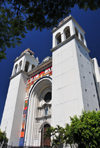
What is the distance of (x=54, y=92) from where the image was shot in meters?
14.1

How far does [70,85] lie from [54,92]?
2.27m

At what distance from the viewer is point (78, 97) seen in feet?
37.5

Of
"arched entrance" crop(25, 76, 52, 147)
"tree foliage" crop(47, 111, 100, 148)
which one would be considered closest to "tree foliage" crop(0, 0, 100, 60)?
"tree foliage" crop(47, 111, 100, 148)

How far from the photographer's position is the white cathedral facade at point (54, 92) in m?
12.2

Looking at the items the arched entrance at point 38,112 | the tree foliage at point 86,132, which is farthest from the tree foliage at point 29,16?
the arched entrance at point 38,112

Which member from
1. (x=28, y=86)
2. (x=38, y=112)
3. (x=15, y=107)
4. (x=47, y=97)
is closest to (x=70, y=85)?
(x=47, y=97)

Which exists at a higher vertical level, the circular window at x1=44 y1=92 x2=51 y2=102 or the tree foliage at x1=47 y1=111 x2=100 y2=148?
the circular window at x1=44 y1=92 x2=51 y2=102

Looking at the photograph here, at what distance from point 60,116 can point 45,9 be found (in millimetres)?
9658

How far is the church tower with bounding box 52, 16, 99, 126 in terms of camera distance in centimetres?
1153

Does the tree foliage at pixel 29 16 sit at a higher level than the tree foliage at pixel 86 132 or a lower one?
higher

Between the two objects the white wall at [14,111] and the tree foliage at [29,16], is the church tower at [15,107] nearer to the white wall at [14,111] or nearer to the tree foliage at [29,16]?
the white wall at [14,111]

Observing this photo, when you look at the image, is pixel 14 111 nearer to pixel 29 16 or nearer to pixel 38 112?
pixel 38 112

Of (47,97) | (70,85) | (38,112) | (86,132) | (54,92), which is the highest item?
(47,97)

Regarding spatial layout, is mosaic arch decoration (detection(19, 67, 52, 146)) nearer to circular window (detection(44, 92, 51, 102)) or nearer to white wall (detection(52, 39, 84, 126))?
white wall (detection(52, 39, 84, 126))
